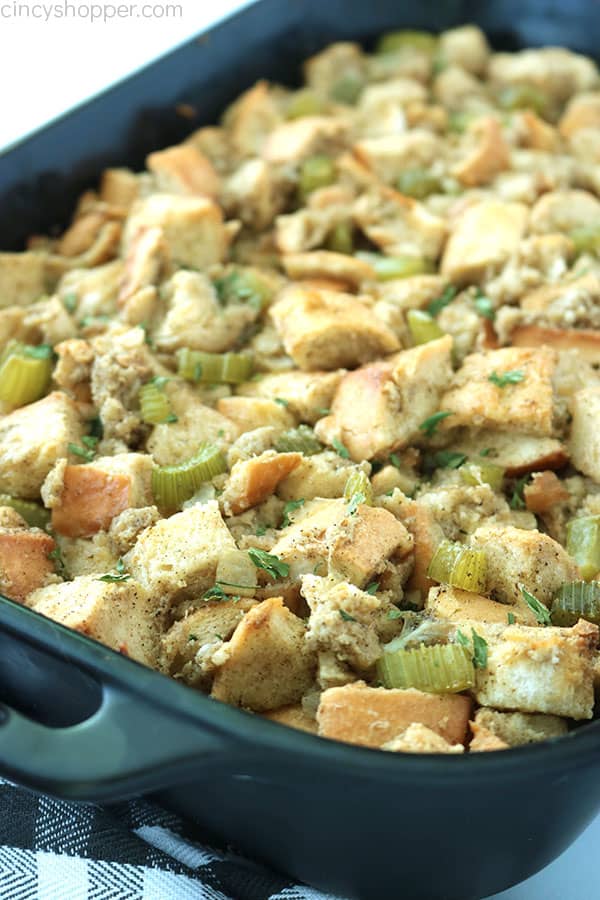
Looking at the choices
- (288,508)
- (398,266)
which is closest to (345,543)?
(288,508)

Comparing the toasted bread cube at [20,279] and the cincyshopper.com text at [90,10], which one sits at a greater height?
the cincyshopper.com text at [90,10]

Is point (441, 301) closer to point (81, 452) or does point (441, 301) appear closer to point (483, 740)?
point (81, 452)

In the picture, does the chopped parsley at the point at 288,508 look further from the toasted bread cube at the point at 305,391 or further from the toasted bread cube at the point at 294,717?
the toasted bread cube at the point at 294,717

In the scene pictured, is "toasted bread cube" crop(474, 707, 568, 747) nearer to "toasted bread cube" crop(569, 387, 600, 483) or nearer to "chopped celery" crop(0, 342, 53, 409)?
"toasted bread cube" crop(569, 387, 600, 483)

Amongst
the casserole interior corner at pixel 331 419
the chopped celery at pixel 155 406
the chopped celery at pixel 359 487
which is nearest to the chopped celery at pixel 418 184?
the casserole interior corner at pixel 331 419

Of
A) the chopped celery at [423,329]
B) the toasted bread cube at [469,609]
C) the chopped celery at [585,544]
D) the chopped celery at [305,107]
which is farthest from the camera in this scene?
the chopped celery at [305,107]
